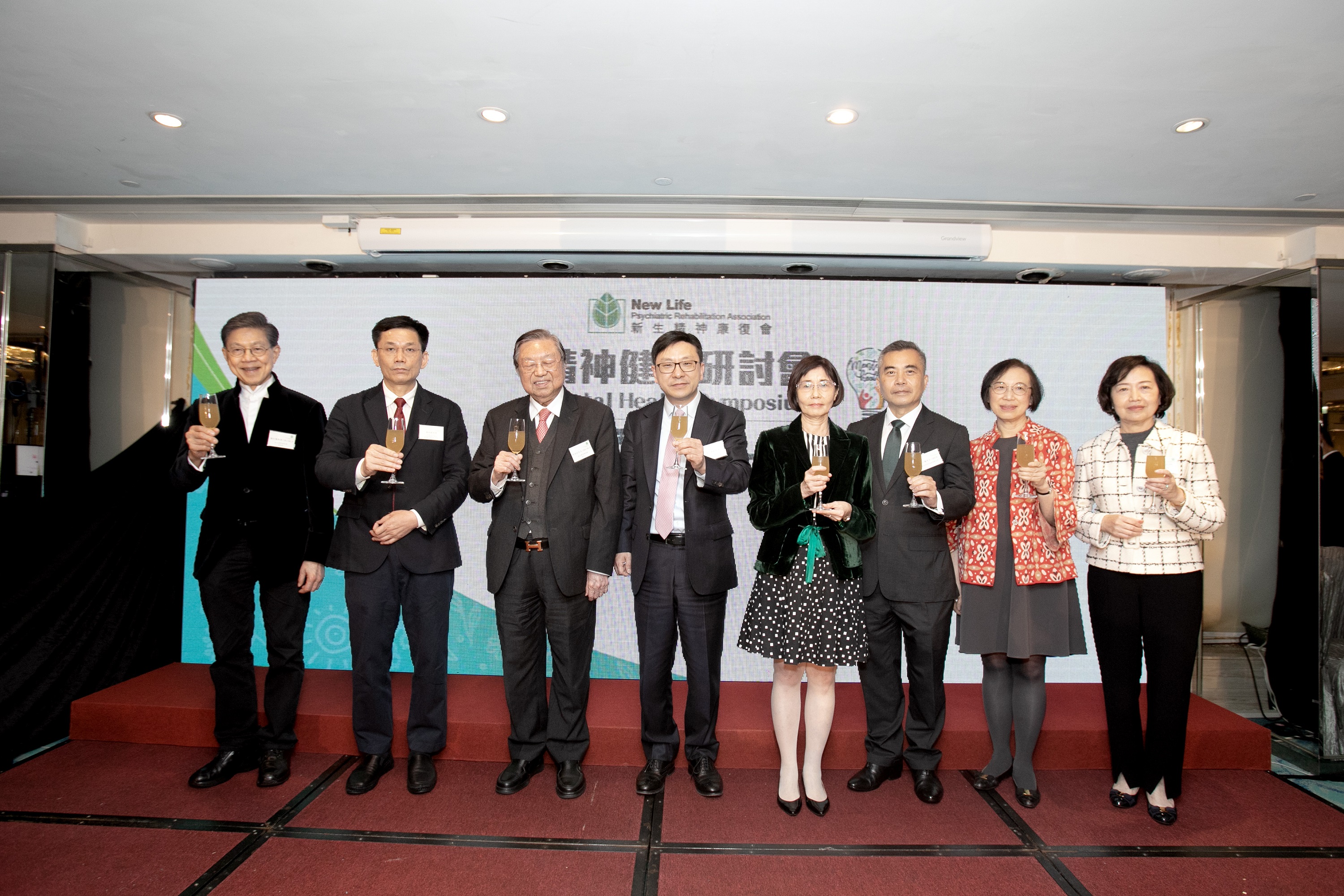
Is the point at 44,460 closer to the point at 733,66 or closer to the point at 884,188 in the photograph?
the point at 733,66

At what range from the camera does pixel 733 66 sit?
7.97 feet

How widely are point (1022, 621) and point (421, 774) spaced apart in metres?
2.42

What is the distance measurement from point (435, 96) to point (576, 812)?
269 centimetres

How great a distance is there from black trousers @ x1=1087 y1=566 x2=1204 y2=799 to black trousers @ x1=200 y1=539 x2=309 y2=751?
3.21 meters

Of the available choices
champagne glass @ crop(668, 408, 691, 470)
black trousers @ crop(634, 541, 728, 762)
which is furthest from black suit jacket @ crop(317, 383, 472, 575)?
champagne glass @ crop(668, 408, 691, 470)

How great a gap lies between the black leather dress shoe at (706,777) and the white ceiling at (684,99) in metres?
2.51

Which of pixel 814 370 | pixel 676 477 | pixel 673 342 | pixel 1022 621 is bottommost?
pixel 1022 621

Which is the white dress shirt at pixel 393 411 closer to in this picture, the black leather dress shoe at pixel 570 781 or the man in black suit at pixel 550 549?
the man in black suit at pixel 550 549

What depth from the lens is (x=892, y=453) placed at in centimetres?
288

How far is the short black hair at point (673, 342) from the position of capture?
285 cm

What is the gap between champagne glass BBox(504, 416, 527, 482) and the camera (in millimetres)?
2580

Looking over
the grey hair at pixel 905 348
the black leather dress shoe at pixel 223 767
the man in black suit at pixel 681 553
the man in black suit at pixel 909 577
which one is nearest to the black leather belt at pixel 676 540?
the man in black suit at pixel 681 553

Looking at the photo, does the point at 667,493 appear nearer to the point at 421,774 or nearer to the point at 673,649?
the point at 673,649

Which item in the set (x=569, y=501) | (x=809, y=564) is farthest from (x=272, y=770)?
(x=809, y=564)
